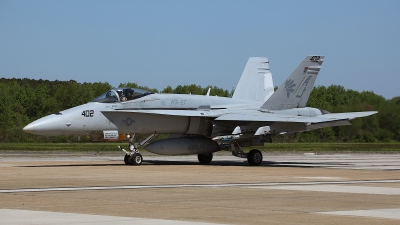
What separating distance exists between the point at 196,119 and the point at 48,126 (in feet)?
19.0

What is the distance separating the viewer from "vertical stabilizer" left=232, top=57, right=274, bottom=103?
96.4 feet

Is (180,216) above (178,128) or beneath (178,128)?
beneath

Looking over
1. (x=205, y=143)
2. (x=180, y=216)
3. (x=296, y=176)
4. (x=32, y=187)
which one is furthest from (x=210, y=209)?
(x=205, y=143)

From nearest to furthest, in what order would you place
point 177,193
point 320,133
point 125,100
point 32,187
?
point 177,193 < point 32,187 < point 125,100 < point 320,133

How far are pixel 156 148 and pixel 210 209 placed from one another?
1323cm

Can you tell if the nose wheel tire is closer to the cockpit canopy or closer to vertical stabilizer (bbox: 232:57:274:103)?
the cockpit canopy

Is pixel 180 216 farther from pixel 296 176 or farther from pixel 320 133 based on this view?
pixel 320 133

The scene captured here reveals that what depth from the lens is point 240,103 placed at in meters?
26.5

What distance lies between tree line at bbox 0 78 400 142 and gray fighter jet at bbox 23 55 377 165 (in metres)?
8.74

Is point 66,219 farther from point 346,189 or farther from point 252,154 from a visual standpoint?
point 252,154

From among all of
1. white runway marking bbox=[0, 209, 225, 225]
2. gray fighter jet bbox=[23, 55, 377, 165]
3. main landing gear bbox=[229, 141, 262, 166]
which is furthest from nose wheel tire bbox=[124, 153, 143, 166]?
white runway marking bbox=[0, 209, 225, 225]

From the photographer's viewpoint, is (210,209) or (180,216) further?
(210,209)

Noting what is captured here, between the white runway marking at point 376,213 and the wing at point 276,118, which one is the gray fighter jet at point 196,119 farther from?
the white runway marking at point 376,213

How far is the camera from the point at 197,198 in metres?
12.3
